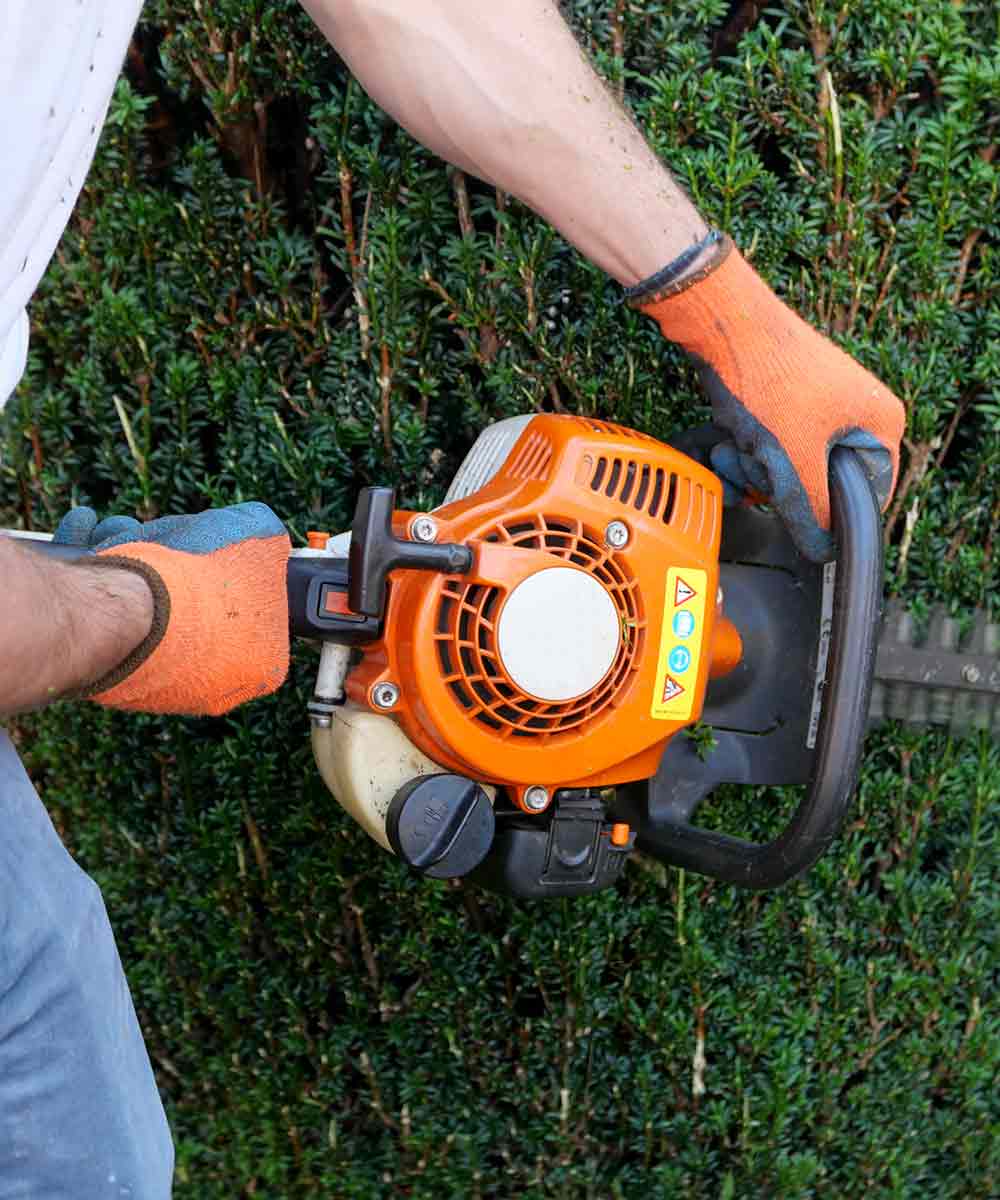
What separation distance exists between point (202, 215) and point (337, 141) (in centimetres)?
28

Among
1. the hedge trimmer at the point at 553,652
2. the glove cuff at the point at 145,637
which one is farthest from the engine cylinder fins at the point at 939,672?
the glove cuff at the point at 145,637

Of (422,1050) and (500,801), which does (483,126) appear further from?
(422,1050)

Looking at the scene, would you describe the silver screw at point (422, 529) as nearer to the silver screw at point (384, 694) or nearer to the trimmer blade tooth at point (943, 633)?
the silver screw at point (384, 694)

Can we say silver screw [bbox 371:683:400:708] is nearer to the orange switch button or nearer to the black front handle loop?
the orange switch button

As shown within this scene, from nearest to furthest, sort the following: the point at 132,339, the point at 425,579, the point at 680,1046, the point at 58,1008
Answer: the point at 58,1008
the point at 425,579
the point at 132,339
the point at 680,1046

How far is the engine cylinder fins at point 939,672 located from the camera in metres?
2.08

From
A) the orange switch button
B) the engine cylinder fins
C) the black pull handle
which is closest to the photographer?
the black pull handle

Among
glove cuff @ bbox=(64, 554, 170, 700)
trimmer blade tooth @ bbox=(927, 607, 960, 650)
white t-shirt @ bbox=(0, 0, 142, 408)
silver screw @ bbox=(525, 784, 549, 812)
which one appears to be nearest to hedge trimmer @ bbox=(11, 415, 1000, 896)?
silver screw @ bbox=(525, 784, 549, 812)

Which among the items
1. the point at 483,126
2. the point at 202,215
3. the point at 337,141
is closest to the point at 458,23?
the point at 483,126

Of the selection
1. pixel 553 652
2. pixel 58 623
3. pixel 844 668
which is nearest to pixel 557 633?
pixel 553 652

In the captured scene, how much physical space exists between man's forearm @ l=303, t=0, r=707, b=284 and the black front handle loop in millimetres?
442

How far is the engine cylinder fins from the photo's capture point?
2.08 metres

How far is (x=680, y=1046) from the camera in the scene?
7.82 feet

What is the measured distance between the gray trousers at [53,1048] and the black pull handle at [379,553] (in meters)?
0.50
